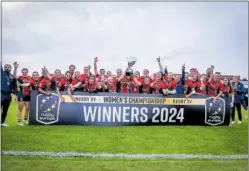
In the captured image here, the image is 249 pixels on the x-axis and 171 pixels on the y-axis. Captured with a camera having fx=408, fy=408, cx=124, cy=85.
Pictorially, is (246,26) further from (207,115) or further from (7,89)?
(7,89)

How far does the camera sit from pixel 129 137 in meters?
4.82

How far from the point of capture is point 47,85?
480 cm

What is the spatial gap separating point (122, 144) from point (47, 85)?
112 cm

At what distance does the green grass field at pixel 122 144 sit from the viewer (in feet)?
14.9

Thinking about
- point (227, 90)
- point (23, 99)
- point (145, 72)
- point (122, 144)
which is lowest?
point (122, 144)

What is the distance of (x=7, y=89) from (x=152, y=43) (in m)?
1.76

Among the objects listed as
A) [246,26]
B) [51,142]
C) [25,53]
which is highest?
[246,26]

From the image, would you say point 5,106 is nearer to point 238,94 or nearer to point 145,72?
point 145,72

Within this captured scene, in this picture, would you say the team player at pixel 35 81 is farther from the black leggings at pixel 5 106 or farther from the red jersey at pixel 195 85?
the red jersey at pixel 195 85

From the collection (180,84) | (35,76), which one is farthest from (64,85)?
(180,84)

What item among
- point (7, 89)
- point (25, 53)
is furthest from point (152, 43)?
point (7, 89)

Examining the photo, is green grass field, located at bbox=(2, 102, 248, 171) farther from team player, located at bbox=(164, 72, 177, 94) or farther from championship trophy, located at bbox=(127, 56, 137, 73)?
championship trophy, located at bbox=(127, 56, 137, 73)

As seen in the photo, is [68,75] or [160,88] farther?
[160,88]

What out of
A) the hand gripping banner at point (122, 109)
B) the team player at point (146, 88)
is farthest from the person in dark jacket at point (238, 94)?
the team player at point (146, 88)
